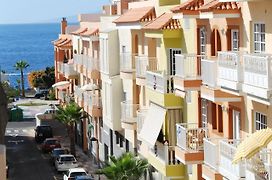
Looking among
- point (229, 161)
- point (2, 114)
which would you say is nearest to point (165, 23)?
point (229, 161)

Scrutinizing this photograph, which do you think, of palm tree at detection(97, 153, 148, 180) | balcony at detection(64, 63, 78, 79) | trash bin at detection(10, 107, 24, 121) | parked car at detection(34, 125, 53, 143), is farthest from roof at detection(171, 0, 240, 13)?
trash bin at detection(10, 107, 24, 121)

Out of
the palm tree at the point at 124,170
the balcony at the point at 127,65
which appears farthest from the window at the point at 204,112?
the balcony at the point at 127,65

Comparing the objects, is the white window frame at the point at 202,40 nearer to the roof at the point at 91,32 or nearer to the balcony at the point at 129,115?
the balcony at the point at 129,115

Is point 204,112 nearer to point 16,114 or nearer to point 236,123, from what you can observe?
point 236,123

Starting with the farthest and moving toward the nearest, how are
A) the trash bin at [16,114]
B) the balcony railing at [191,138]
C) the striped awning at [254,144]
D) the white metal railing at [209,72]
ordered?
the trash bin at [16,114], the balcony railing at [191,138], the white metal railing at [209,72], the striped awning at [254,144]

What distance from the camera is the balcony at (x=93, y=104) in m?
49.3

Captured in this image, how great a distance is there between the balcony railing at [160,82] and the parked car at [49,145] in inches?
1027

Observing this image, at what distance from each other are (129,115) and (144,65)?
4.48m

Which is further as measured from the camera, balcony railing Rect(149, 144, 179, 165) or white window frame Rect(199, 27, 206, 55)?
balcony railing Rect(149, 144, 179, 165)

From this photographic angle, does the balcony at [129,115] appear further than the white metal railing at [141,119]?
Yes

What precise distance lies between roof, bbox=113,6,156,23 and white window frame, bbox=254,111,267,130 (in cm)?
1372

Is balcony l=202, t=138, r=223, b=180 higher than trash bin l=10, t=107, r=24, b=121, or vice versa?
balcony l=202, t=138, r=223, b=180

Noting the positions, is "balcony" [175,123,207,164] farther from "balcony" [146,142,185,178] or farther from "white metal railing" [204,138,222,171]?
"balcony" [146,142,185,178]

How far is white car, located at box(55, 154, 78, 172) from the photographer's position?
48534 millimetres
